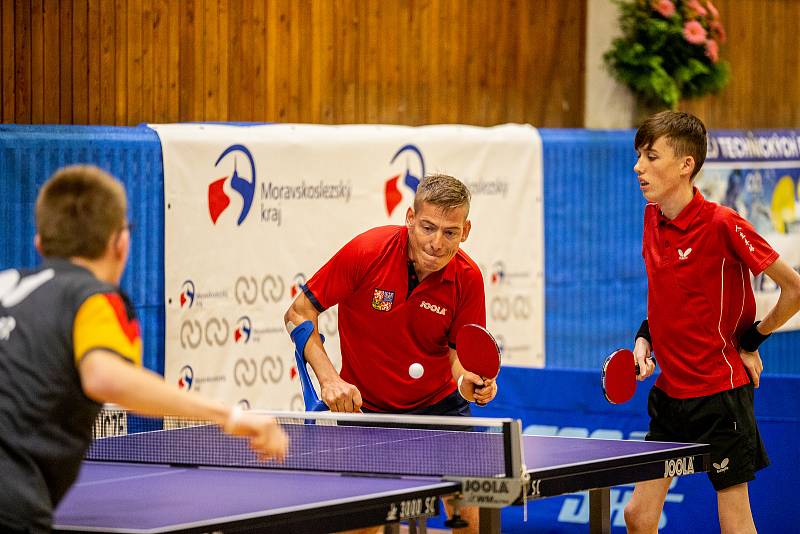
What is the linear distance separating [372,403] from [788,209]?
7707mm

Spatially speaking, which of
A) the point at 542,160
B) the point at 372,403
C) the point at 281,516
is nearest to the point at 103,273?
the point at 281,516

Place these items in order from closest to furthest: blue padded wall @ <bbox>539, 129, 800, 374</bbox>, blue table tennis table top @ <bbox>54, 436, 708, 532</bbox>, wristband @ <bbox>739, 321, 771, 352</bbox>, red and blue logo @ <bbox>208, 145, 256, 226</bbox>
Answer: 1. blue table tennis table top @ <bbox>54, 436, 708, 532</bbox>
2. wristband @ <bbox>739, 321, 771, 352</bbox>
3. red and blue logo @ <bbox>208, 145, 256, 226</bbox>
4. blue padded wall @ <bbox>539, 129, 800, 374</bbox>

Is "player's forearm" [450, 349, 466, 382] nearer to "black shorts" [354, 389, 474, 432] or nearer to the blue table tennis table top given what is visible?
"black shorts" [354, 389, 474, 432]

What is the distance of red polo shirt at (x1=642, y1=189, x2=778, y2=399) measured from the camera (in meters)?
5.47

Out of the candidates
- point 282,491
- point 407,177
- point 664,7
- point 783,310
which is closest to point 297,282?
point 407,177

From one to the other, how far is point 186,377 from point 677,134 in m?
3.32

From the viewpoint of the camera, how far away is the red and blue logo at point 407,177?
897cm

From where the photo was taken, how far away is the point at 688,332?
551 cm

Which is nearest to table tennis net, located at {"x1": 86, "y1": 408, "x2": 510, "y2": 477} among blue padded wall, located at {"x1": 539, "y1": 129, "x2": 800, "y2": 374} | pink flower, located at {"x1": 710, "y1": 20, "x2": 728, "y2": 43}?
blue padded wall, located at {"x1": 539, "y1": 129, "x2": 800, "y2": 374}

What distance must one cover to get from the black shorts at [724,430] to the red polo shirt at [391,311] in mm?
901

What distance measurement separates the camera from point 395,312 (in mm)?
5590

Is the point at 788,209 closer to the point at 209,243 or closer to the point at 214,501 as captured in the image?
the point at 209,243

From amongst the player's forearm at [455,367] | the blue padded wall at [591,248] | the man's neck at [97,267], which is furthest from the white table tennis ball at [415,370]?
the blue padded wall at [591,248]

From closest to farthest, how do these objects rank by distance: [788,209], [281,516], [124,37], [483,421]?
1. [281,516]
2. [483,421]
3. [124,37]
4. [788,209]
